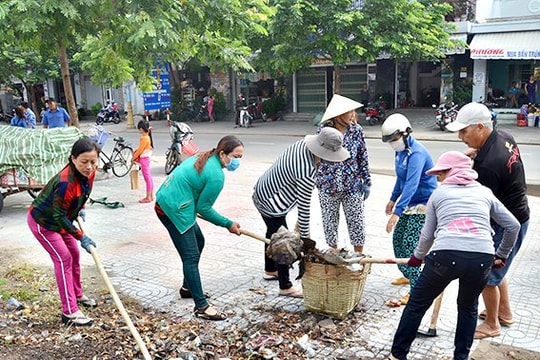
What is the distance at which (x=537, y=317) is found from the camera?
4062mm

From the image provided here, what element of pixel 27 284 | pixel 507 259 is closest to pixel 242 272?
pixel 27 284

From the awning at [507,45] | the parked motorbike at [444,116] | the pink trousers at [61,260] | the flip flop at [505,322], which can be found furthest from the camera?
the awning at [507,45]

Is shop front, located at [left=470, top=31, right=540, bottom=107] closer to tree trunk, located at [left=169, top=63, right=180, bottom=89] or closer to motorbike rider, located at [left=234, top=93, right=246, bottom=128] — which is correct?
motorbike rider, located at [left=234, top=93, right=246, bottom=128]

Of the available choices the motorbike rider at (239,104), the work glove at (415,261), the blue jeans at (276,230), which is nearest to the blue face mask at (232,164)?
the blue jeans at (276,230)

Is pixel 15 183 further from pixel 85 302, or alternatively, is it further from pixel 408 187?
pixel 408 187

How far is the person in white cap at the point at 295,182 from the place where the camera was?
162 inches

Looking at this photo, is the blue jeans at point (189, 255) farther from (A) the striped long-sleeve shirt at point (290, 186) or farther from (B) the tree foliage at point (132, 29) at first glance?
(B) the tree foliage at point (132, 29)

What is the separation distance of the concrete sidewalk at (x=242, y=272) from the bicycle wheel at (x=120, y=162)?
9.10 ft

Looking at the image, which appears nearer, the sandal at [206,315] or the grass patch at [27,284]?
the sandal at [206,315]

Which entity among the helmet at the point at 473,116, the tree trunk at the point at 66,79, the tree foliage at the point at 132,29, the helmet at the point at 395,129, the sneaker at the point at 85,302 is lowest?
the sneaker at the point at 85,302

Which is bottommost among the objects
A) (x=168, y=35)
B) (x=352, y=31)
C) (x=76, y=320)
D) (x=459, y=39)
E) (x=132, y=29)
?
(x=76, y=320)

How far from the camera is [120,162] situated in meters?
11.8

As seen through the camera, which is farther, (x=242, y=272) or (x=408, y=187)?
(x=242, y=272)

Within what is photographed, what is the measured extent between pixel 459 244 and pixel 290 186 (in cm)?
166
